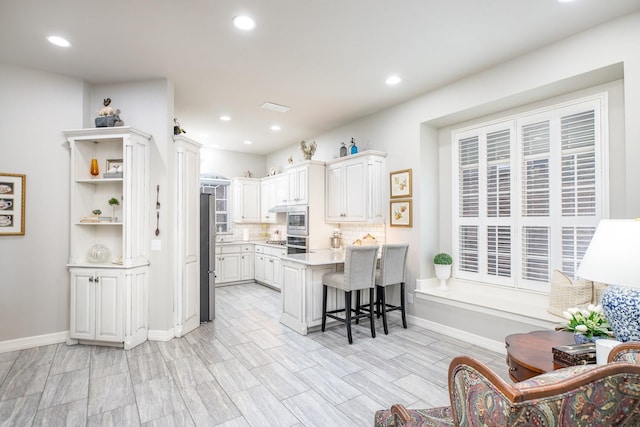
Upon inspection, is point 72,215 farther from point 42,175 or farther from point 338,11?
point 338,11

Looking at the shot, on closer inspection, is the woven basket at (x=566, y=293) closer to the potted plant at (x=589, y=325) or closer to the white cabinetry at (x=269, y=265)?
the potted plant at (x=589, y=325)

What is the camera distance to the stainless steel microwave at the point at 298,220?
538 cm

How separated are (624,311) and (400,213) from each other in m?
3.01

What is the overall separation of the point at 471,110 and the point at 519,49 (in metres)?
0.75

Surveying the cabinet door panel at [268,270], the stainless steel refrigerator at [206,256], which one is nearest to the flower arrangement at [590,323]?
the stainless steel refrigerator at [206,256]

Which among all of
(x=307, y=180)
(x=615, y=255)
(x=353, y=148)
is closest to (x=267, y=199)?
(x=307, y=180)

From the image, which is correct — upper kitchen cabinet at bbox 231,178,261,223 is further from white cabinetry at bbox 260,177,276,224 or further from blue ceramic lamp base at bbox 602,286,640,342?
blue ceramic lamp base at bbox 602,286,640,342

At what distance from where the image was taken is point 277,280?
607cm

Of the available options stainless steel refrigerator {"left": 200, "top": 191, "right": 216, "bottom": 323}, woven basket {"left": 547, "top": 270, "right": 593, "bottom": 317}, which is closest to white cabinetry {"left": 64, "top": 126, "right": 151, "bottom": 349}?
stainless steel refrigerator {"left": 200, "top": 191, "right": 216, "bottom": 323}

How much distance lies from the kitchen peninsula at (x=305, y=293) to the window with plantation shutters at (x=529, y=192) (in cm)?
167

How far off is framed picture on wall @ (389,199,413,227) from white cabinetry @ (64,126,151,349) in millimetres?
3147

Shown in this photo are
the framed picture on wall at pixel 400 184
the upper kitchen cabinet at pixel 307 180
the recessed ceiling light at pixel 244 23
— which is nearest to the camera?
the recessed ceiling light at pixel 244 23

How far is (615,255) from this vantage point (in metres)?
1.40

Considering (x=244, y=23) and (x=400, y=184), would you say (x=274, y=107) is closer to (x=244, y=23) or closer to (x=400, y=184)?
(x=244, y=23)
